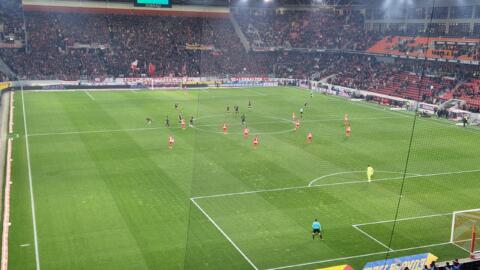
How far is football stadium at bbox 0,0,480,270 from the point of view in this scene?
1908 centimetres

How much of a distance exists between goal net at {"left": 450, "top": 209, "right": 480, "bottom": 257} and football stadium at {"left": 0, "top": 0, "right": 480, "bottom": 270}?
2.7 inches

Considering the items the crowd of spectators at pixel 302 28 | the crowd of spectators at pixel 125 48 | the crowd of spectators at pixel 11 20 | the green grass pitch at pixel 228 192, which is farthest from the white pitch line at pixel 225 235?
the crowd of spectators at pixel 11 20

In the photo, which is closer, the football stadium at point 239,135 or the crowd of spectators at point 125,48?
the football stadium at point 239,135

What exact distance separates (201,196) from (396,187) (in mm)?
9813

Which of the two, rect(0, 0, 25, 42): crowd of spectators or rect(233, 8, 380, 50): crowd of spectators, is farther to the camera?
rect(233, 8, 380, 50): crowd of spectators

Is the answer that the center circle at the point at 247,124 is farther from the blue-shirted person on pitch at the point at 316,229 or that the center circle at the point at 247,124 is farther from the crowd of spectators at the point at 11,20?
the crowd of spectators at the point at 11,20

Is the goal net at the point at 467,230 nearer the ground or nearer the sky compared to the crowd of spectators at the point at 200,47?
nearer the ground

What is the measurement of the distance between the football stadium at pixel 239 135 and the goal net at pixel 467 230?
7 centimetres

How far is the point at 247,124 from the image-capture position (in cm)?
4116

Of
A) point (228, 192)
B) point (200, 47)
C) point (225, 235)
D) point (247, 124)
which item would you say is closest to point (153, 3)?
point (200, 47)

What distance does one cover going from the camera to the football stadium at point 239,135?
19.1 m

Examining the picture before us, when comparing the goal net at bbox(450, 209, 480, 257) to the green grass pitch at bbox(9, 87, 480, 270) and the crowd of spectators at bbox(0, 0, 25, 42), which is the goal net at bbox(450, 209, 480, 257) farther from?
the crowd of spectators at bbox(0, 0, 25, 42)

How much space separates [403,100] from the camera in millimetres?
52375

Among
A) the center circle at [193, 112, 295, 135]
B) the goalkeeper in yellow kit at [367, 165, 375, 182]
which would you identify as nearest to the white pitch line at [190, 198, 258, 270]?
the goalkeeper in yellow kit at [367, 165, 375, 182]
